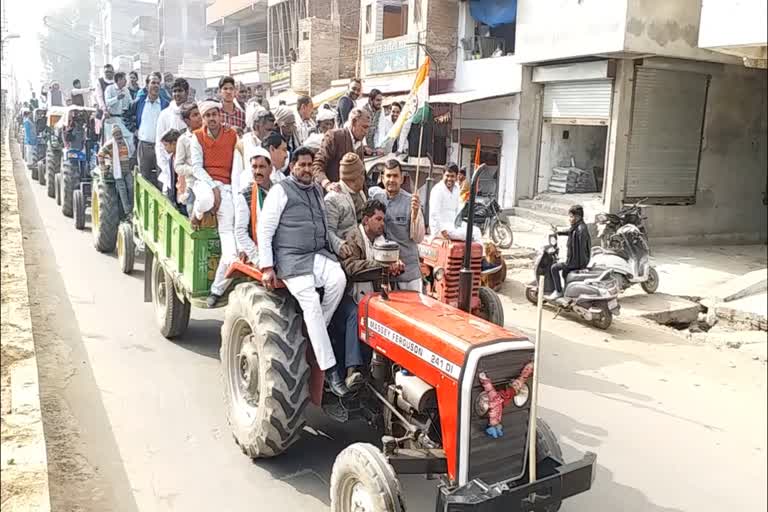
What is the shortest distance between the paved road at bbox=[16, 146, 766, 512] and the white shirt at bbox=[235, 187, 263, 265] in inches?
49.0

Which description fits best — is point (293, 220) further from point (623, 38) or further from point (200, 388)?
point (623, 38)

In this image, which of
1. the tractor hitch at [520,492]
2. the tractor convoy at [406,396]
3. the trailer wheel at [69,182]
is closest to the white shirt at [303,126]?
the tractor convoy at [406,396]

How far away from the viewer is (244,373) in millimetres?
4641

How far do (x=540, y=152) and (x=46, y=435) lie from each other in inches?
458

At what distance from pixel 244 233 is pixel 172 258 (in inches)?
73.7

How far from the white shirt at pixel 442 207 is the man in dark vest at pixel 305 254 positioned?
359 centimetres

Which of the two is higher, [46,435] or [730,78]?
[730,78]

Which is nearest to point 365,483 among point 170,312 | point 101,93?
point 170,312

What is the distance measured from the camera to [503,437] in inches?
124

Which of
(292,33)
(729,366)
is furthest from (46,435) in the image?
(292,33)

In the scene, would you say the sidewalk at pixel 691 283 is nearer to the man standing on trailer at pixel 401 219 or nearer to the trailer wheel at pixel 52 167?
the man standing on trailer at pixel 401 219

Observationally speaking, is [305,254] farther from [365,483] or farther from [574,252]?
[574,252]

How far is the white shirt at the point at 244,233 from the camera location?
4594mm

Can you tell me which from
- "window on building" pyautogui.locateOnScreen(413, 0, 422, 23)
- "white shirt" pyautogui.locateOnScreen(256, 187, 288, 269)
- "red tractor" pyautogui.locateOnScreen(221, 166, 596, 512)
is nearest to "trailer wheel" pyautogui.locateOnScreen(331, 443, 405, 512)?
"red tractor" pyautogui.locateOnScreen(221, 166, 596, 512)
